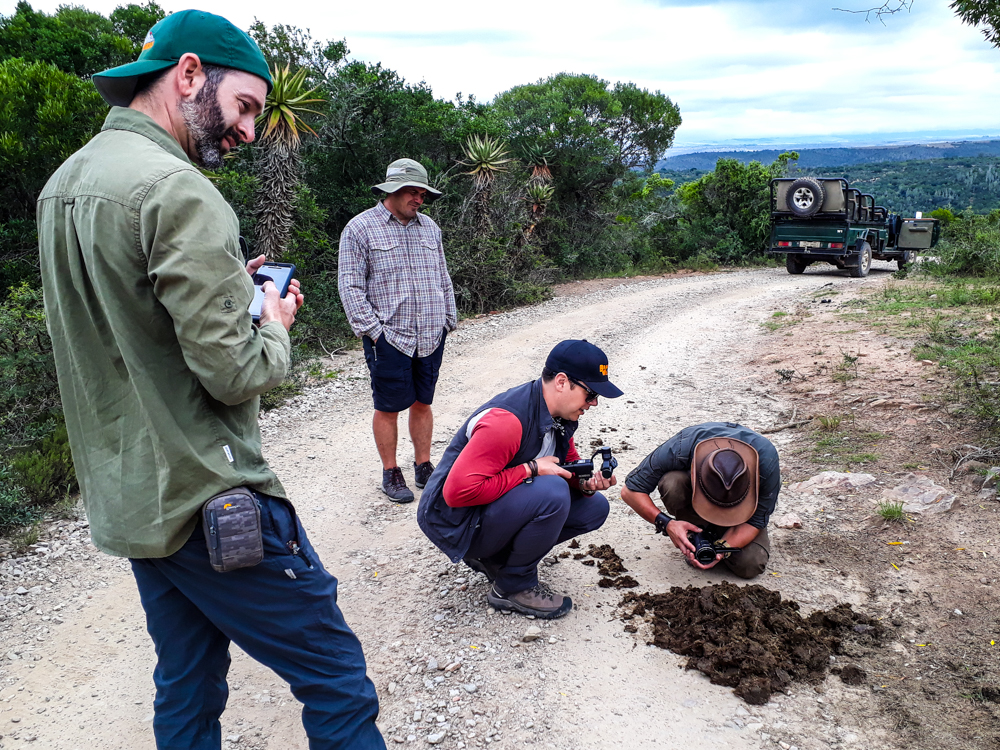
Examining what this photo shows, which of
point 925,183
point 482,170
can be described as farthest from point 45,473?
point 925,183

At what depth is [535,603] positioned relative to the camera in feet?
11.1

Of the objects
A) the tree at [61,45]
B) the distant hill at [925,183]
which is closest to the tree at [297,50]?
the tree at [61,45]

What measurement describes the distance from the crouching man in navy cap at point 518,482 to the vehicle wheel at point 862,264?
15132 mm

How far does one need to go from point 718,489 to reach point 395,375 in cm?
208

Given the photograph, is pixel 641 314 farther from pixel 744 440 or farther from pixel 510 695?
pixel 510 695

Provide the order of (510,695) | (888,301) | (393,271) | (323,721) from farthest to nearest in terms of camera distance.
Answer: (888,301), (393,271), (510,695), (323,721)

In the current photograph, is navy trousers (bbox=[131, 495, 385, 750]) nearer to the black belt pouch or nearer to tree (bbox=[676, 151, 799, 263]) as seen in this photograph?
the black belt pouch

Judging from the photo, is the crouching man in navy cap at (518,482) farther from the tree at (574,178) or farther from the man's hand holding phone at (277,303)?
the tree at (574,178)

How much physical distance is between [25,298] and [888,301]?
1100 centimetres

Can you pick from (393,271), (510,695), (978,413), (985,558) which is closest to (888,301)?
(978,413)

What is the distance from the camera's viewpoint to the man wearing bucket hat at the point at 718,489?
3541 mm

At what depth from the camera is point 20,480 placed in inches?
181

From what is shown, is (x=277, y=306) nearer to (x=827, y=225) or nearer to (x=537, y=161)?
(x=537, y=161)

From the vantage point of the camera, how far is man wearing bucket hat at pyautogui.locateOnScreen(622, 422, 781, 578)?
354 centimetres
